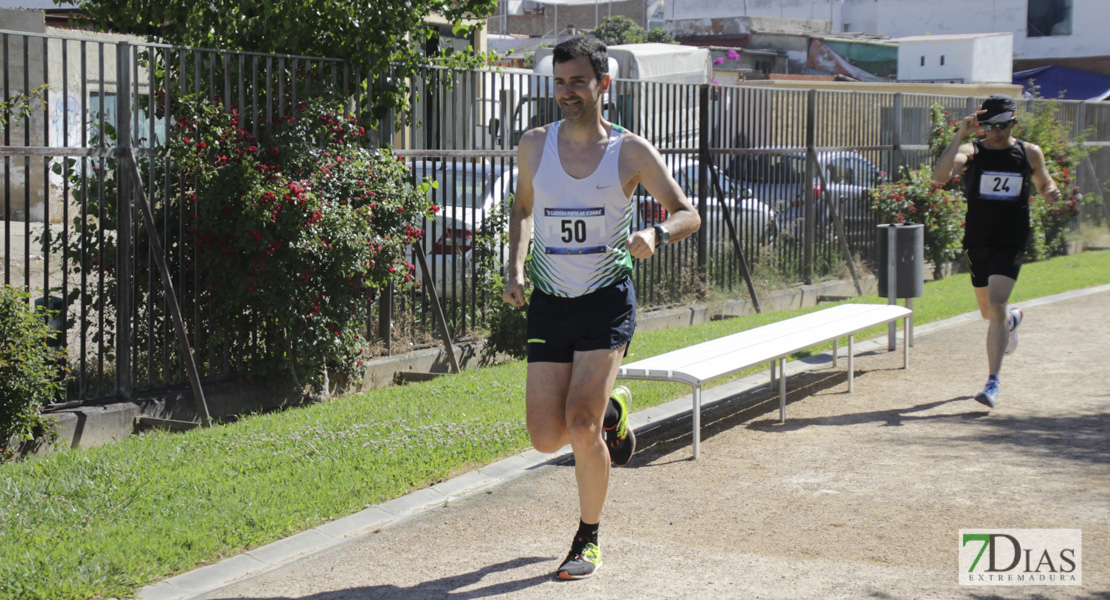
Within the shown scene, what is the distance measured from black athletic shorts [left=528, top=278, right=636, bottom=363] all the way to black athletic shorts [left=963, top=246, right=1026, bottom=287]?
4315 mm

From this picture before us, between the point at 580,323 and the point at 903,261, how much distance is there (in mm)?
6136

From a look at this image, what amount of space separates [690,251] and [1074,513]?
7.50 metres

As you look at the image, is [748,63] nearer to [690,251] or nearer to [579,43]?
[690,251]

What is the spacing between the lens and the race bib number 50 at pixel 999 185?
8297 mm

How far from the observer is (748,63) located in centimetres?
4578

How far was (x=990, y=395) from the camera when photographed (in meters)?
7.92

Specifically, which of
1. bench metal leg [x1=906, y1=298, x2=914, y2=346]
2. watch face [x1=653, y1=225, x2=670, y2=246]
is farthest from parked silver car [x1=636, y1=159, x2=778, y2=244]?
watch face [x1=653, y1=225, x2=670, y2=246]

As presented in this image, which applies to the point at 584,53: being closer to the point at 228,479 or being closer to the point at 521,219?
the point at 521,219

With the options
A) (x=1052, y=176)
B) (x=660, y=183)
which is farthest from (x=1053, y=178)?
(x=660, y=183)

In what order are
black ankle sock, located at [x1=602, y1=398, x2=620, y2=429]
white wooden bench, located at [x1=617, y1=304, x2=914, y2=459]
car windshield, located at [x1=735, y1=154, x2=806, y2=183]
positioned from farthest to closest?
car windshield, located at [x1=735, y1=154, x2=806, y2=183], white wooden bench, located at [x1=617, y1=304, x2=914, y2=459], black ankle sock, located at [x1=602, y1=398, x2=620, y2=429]

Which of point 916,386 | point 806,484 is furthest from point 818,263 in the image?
point 806,484

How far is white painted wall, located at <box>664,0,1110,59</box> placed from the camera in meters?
45.0

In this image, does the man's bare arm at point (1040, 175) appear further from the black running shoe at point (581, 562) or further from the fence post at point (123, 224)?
the fence post at point (123, 224)

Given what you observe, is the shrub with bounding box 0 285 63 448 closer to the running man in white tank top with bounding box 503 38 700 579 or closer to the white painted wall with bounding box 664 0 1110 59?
the running man in white tank top with bounding box 503 38 700 579
